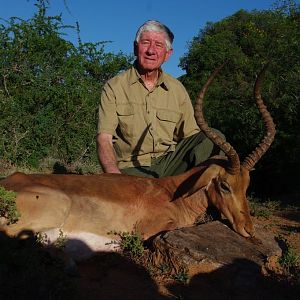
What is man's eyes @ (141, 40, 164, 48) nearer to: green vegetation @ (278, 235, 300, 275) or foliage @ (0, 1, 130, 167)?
green vegetation @ (278, 235, 300, 275)

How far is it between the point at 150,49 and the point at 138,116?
2.89 feet

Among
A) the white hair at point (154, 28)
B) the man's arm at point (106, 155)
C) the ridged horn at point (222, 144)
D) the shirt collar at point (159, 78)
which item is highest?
the white hair at point (154, 28)

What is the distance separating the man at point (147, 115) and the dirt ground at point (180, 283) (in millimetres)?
2144

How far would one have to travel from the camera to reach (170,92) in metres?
6.51

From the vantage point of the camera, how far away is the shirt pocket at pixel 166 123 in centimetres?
635

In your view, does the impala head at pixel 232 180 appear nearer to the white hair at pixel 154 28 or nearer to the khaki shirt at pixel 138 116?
the khaki shirt at pixel 138 116

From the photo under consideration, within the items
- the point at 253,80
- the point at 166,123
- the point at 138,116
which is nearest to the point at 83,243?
the point at 138,116

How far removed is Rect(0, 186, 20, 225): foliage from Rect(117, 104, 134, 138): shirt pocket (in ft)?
7.84

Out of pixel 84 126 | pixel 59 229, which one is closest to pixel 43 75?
pixel 84 126

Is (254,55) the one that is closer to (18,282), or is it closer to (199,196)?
(199,196)

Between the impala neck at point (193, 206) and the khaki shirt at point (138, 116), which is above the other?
the khaki shirt at point (138, 116)

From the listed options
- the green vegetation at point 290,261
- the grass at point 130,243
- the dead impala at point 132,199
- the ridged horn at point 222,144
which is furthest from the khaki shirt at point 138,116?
the green vegetation at point 290,261

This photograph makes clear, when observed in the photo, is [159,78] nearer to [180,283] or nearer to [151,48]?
[151,48]

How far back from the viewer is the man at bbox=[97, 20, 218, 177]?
6.18 meters
